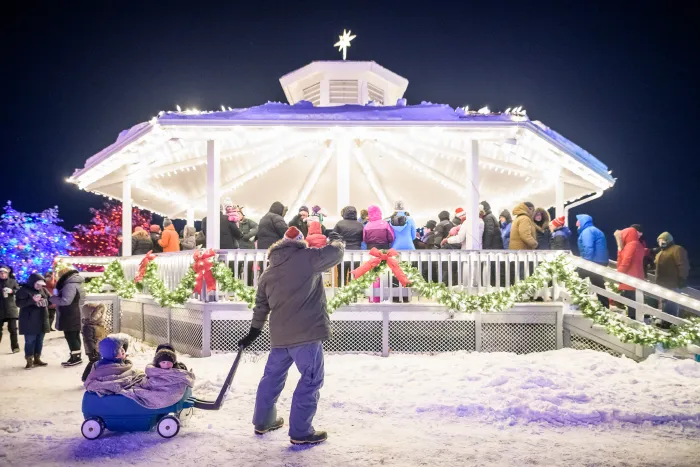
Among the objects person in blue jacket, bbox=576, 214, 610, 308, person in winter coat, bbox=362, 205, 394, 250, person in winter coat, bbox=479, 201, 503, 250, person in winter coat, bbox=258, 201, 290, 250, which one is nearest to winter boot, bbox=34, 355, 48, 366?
person in winter coat, bbox=258, 201, 290, 250

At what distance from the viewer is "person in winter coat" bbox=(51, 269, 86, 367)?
30.0 feet

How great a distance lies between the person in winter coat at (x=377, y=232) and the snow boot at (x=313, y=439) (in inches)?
186

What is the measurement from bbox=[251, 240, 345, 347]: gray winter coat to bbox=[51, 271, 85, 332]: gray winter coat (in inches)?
207

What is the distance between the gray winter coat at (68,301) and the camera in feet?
30.0

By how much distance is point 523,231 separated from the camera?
1008cm

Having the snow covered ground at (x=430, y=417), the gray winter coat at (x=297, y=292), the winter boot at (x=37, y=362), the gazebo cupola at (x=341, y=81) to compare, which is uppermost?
the gazebo cupola at (x=341, y=81)

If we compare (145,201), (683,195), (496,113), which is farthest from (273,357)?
(683,195)

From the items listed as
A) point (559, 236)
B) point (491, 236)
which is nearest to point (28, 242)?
point (491, 236)

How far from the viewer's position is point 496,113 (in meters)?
10.3

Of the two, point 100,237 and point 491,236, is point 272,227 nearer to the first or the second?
point 491,236

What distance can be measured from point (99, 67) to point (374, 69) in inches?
2077

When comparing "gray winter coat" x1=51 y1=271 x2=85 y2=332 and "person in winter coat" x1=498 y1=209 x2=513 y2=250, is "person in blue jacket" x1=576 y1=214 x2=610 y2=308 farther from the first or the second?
"gray winter coat" x1=51 y1=271 x2=85 y2=332

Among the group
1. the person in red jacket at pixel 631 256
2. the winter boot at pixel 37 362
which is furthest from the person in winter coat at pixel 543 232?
the winter boot at pixel 37 362

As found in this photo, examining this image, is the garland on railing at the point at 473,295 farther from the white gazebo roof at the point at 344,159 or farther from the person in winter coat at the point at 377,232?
the white gazebo roof at the point at 344,159
